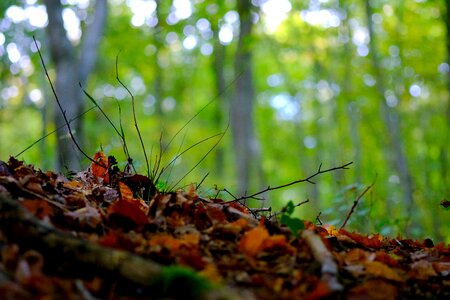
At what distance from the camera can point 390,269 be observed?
192cm

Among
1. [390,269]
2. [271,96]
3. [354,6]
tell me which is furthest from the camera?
[271,96]

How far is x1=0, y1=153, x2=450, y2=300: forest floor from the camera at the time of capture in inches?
59.2

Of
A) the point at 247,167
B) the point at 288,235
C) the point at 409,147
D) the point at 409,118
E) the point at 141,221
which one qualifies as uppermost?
the point at 409,118

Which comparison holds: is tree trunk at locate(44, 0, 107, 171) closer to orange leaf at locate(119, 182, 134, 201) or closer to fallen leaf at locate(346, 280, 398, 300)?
orange leaf at locate(119, 182, 134, 201)

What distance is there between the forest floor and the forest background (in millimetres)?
2916

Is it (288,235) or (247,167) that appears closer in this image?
(288,235)

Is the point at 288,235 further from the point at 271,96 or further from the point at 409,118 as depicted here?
the point at 271,96

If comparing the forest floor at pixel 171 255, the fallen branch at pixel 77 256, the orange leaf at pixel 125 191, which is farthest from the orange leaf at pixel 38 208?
the orange leaf at pixel 125 191

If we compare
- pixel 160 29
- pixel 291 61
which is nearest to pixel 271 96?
pixel 291 61

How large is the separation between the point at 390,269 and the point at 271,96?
26550 millimetres

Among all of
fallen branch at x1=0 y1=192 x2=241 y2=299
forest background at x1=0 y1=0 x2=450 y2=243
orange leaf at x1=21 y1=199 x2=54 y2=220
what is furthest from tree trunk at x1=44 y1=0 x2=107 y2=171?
fallen branch at x1=0 y1=192 x2=241 y2=299

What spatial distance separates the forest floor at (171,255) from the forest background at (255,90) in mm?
2916

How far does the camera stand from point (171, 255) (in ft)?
5.85

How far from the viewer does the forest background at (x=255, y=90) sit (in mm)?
7926
